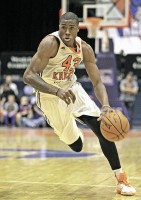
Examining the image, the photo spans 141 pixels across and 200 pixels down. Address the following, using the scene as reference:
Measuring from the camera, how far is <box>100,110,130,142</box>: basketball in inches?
197

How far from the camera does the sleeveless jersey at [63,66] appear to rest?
215 inches

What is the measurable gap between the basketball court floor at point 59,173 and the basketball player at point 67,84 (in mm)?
458

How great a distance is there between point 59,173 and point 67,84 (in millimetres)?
1496

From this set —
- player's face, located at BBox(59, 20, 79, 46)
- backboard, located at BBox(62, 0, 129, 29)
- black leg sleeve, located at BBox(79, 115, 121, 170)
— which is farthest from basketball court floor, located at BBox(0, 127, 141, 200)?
backboard, located at BBox(62, 0, 129, 29)

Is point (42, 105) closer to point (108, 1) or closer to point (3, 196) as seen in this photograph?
point (3, 196)

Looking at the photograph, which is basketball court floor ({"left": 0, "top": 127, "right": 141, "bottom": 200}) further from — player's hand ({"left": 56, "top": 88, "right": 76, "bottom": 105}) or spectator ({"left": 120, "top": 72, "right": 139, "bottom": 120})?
spectator ({"left": 120, "top": 72, "right": 139, "bottom": 120})

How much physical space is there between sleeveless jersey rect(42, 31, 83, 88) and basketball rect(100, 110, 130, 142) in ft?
2.62

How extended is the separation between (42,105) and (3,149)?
438 cm

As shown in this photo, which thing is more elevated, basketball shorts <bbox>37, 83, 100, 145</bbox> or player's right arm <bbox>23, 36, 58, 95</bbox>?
player's right arm <bbox>23, 36, 58, 95</bbox>

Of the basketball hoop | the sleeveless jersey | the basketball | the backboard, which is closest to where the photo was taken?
the basketball

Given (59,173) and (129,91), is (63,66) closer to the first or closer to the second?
(59,173)

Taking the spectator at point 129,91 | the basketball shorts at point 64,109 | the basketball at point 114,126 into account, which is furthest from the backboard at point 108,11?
the basketball at point 114,126

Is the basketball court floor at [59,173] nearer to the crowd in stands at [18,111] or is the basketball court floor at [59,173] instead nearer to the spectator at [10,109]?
the crowd in stands at [18,111]

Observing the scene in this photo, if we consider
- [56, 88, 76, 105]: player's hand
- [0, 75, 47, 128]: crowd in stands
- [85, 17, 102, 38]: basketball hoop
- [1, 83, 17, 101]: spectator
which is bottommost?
[0, 75, 47, 128]: crowd in stands
